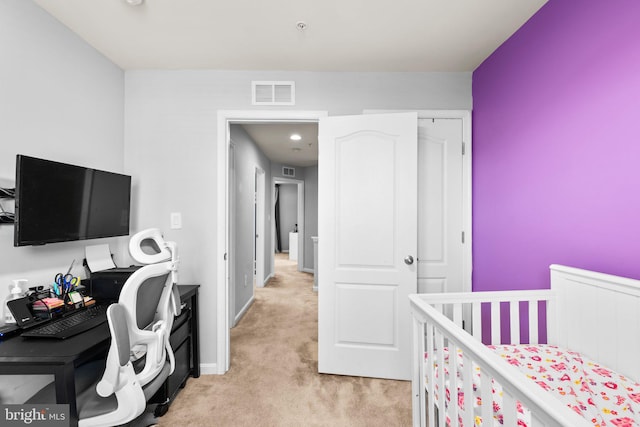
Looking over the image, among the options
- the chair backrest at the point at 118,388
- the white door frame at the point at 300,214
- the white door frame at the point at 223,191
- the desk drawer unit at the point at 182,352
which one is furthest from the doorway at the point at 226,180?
the white door frame at the point at 300,214

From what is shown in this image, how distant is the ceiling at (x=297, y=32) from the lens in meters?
1.65

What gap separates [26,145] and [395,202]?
2331mm

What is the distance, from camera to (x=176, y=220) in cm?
232

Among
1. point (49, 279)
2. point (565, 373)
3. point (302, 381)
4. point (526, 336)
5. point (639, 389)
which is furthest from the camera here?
point (302, 381)

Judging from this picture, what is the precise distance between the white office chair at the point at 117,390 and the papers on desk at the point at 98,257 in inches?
38.7

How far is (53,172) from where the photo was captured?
5.03 feet

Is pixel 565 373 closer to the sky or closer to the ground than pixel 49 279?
closer to the ground

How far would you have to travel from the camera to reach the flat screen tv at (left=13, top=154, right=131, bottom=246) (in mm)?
1386

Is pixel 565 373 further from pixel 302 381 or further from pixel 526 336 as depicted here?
pixel 302 381

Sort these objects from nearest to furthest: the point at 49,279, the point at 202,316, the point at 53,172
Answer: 1. the point at 53,172
2. the point at 49,279
3. the point at 202,316

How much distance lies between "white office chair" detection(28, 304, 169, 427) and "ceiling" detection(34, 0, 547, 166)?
170 centimetres

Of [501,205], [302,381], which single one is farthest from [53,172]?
[501,205]

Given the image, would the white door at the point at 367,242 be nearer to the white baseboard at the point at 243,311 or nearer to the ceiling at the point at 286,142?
the ceiling at the point at 286,142

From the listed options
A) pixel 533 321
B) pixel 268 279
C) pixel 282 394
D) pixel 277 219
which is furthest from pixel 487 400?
pixel 277 219
